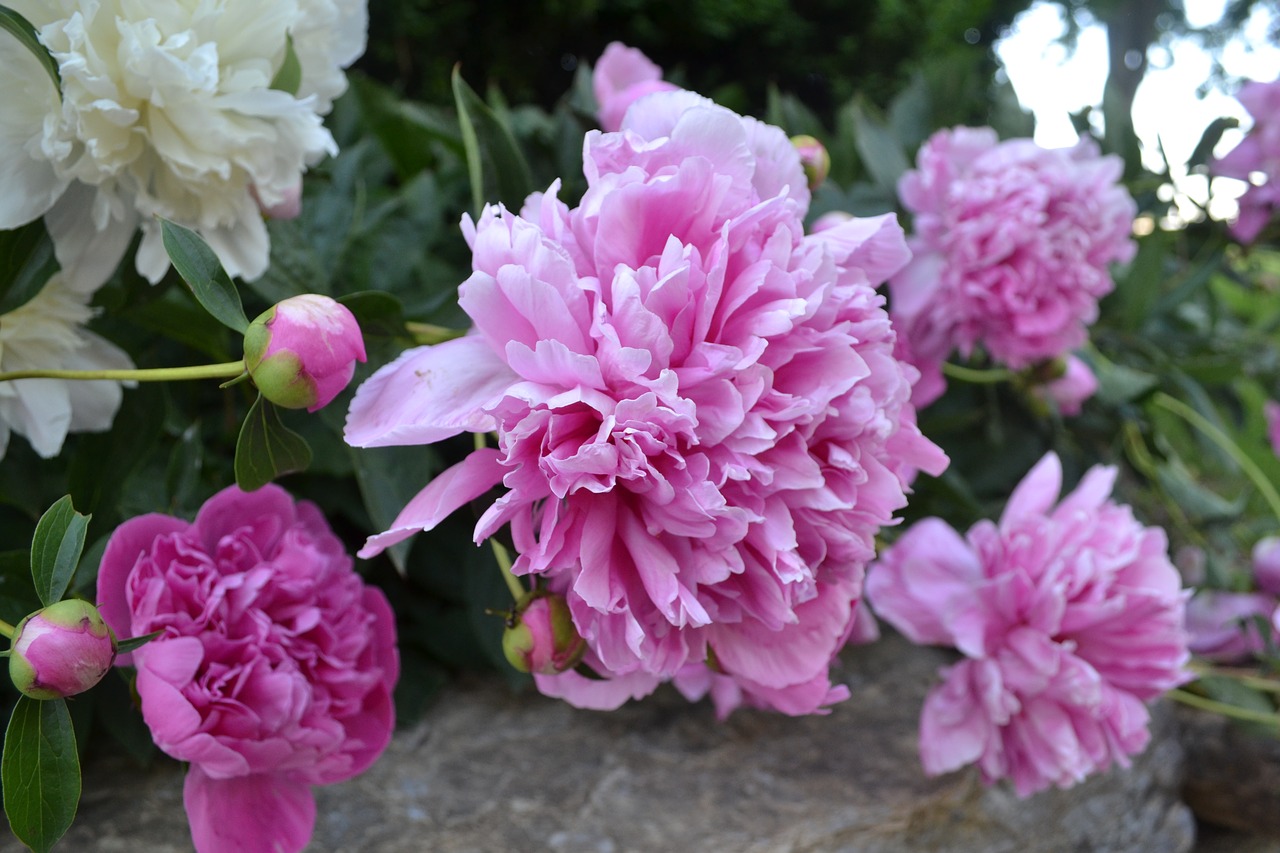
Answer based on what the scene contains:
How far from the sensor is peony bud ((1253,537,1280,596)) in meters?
0.83

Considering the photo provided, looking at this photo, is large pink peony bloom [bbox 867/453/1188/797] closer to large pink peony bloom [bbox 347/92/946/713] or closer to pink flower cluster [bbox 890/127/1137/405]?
pink flower cluster [bbox 890/127/1137/405]

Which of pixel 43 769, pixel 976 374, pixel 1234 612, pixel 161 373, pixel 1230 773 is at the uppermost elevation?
pixel 161 373

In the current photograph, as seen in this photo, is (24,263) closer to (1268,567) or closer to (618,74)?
(618,74)

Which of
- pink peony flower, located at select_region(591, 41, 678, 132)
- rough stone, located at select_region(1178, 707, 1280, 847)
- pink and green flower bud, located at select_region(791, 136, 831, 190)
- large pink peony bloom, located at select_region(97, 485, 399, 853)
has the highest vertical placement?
pink and green flower bud, located at select_region(791, 136, 831, 190)

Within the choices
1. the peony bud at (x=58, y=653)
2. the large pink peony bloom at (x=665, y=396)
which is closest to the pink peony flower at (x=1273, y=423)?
the large pink peony bloom at (x=665, y=396)

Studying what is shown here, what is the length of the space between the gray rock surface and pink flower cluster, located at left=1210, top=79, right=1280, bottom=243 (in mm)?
529

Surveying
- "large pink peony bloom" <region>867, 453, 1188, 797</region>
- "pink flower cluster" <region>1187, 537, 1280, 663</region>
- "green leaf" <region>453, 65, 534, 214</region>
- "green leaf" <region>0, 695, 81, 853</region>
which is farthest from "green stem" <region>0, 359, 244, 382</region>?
"pink flower cluster" <region>1187, 537, 1280, 663</region>

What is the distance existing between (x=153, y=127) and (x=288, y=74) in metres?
0.06

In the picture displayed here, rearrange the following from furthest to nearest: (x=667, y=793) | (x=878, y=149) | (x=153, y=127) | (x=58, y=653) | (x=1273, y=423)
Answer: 1. (x=1273, y=423)
2. (x=878, y=149)
3. (x=667, y=793)
4. (x=153, y=127)
5. (x=58, y=653)

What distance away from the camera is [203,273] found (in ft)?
1.09

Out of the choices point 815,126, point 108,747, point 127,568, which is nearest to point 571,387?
point 127,568

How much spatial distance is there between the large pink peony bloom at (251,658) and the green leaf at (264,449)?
0.07 m

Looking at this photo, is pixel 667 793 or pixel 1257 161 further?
pixel 1257 161

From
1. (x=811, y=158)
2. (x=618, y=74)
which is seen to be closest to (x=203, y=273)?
(x=811, y=158)
